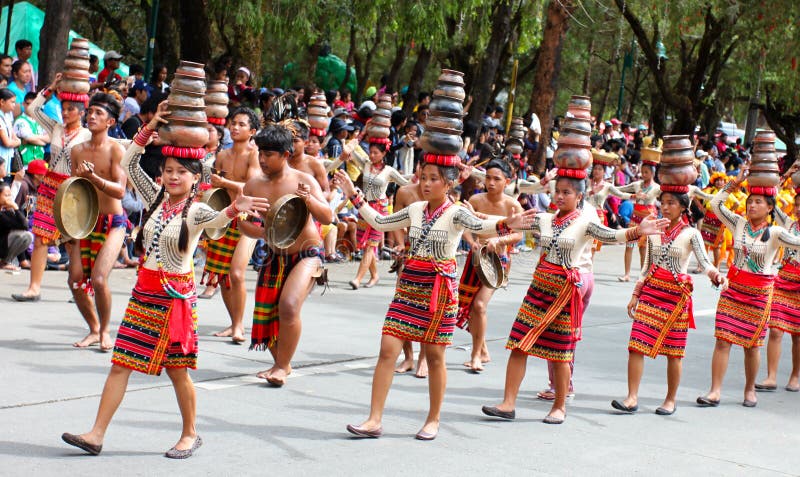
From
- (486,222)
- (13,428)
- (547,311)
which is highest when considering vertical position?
(486,222)

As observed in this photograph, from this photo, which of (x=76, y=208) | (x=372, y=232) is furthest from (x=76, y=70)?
(x=372, y=232)

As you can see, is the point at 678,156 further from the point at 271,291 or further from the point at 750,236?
the point at 271,291

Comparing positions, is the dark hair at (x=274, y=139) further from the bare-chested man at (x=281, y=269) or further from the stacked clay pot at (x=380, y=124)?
the stacked clay pot at (x=380, y=124)

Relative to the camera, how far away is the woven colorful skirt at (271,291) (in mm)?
7949

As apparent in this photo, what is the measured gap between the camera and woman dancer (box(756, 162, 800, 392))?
9.26 metres

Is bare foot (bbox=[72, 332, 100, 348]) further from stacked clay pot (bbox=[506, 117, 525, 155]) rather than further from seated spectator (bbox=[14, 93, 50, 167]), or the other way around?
stacked clay pot (bbox=[506, 117, 525, 155])

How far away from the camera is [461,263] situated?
645 inches

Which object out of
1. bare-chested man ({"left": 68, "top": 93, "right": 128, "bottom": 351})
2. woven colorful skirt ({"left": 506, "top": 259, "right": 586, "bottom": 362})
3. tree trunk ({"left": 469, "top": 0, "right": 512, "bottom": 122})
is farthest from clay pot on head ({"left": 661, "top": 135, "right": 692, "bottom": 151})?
tree trunk ({"left": 469, "top": 0, "right": 512, "bottom": 122})

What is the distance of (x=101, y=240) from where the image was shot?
852 cm

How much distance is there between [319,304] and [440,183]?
5.16 m

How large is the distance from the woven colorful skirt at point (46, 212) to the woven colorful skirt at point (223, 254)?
4.40ft

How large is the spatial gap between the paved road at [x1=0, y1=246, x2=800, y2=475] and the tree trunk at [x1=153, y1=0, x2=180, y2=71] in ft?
34.2

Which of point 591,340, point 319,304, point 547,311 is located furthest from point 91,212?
point 591,340

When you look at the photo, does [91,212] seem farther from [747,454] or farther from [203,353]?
[747,454]
